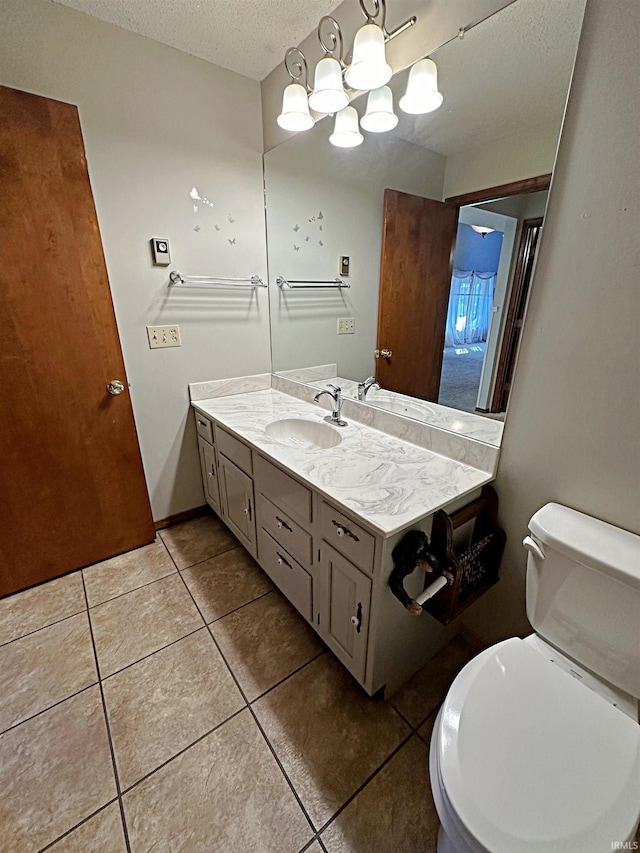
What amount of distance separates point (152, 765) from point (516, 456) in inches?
58.1

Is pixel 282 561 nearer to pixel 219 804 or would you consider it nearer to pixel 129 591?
pixel 219 804

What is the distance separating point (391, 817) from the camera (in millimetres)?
982

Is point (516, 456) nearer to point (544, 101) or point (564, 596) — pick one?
point (564, 596)

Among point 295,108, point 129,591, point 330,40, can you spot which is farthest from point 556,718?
point 330,40

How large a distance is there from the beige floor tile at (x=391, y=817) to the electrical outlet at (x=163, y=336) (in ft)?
6.36

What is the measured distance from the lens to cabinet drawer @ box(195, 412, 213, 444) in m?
1.92

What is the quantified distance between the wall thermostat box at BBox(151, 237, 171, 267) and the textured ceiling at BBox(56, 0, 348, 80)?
30.0 inches

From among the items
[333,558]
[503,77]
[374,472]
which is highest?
[503,77]

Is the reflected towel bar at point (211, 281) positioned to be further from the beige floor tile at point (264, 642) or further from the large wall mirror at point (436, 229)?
the beige floor tile at point (264, 642)

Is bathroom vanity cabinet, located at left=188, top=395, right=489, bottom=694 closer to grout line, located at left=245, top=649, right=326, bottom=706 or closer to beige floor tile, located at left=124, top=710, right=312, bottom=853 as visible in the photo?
grout line, located at left=245, top=649, right=326, bottom=706

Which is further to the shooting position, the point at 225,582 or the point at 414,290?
the point at 225,582

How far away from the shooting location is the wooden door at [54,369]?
1371 millimetres

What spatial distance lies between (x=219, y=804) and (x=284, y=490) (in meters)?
0.90

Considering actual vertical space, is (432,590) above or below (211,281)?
below
